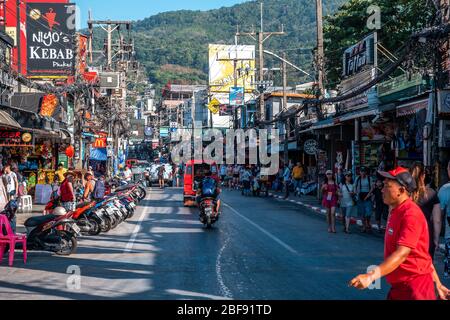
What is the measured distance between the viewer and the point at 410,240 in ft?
17.4

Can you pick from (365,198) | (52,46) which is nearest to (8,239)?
(365,198)

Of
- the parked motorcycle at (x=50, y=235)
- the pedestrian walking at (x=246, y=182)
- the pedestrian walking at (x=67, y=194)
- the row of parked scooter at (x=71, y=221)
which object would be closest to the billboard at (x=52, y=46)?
the row of parked scooter at (x=71, y=221)

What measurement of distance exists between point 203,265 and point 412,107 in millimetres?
10608

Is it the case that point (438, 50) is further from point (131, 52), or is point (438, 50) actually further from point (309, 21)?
point (309, 21)

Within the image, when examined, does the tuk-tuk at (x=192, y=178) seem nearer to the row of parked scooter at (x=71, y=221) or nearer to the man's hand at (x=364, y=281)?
the row of parked scooter at (x=71, y=221)

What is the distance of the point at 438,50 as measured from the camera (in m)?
17.1

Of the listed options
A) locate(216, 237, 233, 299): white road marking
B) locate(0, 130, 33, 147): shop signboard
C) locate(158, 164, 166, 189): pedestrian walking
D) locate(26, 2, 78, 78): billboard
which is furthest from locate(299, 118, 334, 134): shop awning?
locate(158, 164, 166, 189): pedestrian walking

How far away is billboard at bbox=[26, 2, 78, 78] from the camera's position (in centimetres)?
3388

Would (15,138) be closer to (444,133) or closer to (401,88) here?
(401,88)

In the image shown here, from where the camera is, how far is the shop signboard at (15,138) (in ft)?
75.8

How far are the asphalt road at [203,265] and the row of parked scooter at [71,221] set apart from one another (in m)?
0.30

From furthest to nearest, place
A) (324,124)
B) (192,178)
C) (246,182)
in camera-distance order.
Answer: (246,182) < (324,124) < (192,178)

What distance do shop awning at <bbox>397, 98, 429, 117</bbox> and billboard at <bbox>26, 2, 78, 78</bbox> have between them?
61.6 ft
